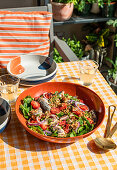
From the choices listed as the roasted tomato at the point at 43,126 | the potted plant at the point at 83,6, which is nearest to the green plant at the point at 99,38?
the potted plant at the point at 83,6

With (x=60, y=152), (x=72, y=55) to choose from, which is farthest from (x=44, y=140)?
(x=72, y=55)

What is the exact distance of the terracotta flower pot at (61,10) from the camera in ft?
8.52

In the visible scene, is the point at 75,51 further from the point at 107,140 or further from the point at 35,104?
the point at 107,140

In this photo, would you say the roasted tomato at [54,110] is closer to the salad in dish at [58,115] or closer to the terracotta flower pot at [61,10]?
the salad in dish at [58,115]

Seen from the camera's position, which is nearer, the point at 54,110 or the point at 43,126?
the point at 43,126

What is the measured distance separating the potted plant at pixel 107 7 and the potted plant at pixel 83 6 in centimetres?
11

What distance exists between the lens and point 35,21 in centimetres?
191

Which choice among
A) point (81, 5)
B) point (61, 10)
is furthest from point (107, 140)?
point (81, 5)

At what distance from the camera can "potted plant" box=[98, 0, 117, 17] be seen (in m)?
2.75

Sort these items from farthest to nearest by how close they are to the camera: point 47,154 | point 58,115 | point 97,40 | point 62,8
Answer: point 97,40 < point 62,8 < point 58,115 < point 47,154

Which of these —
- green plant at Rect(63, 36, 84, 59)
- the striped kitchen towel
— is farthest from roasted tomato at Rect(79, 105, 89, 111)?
green plant at Rect(63, 36, 84, 59)

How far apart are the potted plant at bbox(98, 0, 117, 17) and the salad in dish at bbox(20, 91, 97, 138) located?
6.08 ft

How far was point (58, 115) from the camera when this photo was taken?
110cm

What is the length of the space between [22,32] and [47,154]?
3.98 ft
